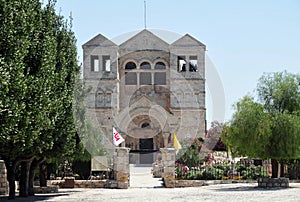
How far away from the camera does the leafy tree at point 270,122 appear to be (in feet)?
65.9

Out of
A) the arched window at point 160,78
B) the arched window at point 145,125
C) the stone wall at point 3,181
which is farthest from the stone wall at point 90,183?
the arched window at point 160,78

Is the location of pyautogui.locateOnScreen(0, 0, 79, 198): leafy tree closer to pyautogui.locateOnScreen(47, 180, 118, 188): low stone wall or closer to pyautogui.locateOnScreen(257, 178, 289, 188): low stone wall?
pyautogui.locateOnScreen(47, 180, 118, 188): low stone wall

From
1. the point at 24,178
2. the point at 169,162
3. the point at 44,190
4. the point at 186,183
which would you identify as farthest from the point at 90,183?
the point at 24,178

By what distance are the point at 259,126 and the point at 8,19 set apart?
11.3 m

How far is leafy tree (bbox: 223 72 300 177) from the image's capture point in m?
20.1

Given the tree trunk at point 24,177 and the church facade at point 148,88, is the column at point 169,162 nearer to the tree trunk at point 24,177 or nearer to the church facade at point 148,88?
the tree trunk at point 24,177

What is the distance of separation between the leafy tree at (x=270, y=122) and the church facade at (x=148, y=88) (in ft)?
88.3

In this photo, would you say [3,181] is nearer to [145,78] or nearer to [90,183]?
[90,183]

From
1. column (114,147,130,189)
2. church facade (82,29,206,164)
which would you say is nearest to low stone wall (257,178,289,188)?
column (114,147,130,189)

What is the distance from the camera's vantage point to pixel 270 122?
66.0 ft

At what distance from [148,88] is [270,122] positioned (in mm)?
30167

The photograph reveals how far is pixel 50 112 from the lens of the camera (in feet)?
52.3

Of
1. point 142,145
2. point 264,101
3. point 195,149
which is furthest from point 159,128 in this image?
point 264,101

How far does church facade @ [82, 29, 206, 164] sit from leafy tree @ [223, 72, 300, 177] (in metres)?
26.9
